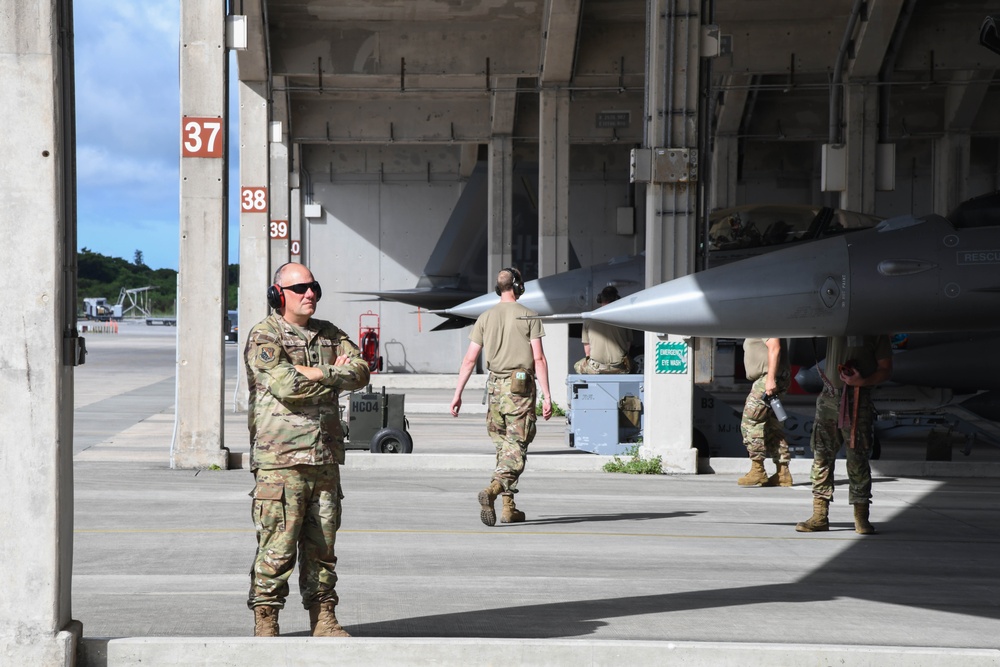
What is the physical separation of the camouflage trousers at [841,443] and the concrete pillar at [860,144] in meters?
10.6

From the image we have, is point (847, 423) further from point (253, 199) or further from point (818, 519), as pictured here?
point (253, 199)

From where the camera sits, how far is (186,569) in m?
7.16

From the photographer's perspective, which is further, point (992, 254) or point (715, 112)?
point (715, 112)

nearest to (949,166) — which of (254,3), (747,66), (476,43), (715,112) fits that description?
(715,112)

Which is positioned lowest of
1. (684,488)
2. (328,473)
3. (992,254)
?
(684,488)

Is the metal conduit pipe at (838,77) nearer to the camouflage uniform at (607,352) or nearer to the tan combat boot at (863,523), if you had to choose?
the camouflage uniform at (607,352)

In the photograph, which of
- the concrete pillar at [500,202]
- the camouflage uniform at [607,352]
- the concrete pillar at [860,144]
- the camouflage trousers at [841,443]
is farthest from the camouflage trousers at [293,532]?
the concrete pillar at [500,202]

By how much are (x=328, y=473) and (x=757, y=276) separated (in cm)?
437

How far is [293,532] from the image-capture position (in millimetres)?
5012

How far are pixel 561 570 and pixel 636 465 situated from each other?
5.17 metres

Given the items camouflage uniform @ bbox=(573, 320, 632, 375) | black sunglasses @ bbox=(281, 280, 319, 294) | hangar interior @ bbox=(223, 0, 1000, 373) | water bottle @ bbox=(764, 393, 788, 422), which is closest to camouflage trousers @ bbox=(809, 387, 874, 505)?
water bottle @ bbox=(764, 393, 788, 422)

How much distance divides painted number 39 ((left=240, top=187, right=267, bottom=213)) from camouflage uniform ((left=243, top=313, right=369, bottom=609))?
44.9 ft

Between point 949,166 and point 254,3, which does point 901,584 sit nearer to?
point 254,3

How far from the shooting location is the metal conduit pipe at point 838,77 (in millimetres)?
18359
